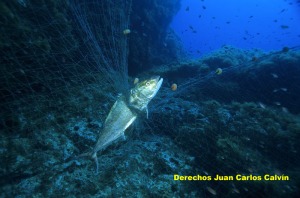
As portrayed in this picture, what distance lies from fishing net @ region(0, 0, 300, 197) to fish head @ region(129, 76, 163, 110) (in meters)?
0.79

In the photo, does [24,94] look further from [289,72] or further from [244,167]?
[289,72]

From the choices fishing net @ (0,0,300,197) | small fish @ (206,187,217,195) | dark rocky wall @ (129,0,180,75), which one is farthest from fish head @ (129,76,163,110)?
dark rocky wall @ (129,0,180,75)

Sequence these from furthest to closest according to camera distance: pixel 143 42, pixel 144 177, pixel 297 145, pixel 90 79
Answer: pixel 143 42 < pixel 90 79 < pixel 297 145 < pixel 144 177

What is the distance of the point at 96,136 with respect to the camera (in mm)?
5102

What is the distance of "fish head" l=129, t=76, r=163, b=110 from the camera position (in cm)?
333

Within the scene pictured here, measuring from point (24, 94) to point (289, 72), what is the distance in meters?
13.0

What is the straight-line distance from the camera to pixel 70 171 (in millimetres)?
4168

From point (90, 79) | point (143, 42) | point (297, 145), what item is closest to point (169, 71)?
point (143, 42)

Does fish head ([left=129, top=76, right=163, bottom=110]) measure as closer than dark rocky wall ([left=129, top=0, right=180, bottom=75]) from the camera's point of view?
Yes

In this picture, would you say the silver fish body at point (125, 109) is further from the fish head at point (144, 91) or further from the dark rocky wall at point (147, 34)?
the dark rocky wall at point (147, 34)

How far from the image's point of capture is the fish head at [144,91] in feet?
10.9

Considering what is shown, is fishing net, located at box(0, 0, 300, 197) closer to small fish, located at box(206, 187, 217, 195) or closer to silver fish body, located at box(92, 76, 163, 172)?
small fish, located at box(206, 187, 217, 195)

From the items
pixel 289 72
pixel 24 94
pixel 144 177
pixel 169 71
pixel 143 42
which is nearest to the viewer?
pixel 144 177

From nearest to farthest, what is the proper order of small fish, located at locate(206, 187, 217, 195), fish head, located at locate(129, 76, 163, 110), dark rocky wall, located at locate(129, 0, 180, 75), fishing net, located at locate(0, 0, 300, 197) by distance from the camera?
fish head, located at locate(129, 76, 163, 110) → fishing net, located at locate(0, 0, 300, 197) → small fish, located at locate(206, 187, 217, 195) → dark rocky wall, located at locate(129, 0, 180, 75)
